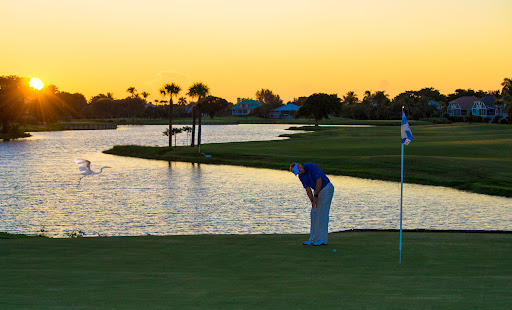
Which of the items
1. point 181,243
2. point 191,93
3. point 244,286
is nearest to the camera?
point 244,286

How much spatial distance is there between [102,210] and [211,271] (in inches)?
876

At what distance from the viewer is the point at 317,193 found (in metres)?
14.5

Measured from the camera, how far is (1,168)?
Answer: 207ft

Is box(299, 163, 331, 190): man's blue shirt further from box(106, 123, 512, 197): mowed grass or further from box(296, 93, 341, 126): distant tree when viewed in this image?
box(296, 93, 341, 126): distant tree

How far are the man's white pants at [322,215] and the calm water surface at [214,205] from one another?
946cm

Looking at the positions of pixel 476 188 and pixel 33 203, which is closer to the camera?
pixel 33 203

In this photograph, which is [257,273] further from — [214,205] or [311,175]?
[214,205]

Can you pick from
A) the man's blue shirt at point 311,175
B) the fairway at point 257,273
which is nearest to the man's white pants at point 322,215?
the man's blue shirt at point 311,175

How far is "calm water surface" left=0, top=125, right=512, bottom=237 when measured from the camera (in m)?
27.1

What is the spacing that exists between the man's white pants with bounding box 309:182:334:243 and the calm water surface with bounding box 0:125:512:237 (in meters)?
9.46

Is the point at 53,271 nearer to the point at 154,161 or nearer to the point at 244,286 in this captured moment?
the point at 244,286

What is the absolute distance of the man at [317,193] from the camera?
565 inches

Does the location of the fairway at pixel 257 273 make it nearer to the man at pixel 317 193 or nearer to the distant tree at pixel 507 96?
the man at pixel 317 193

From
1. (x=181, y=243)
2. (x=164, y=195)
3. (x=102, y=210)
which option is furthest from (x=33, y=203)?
(x=181, y=243)
